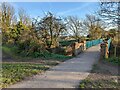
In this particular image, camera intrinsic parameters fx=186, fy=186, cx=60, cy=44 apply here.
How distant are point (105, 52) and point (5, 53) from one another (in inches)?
319

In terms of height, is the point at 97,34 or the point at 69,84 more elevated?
the point at 97,34

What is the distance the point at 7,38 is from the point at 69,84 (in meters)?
17.0

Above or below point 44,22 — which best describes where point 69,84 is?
below

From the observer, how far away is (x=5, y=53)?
1555 centimetres

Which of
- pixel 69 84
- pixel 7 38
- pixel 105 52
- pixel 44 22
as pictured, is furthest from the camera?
pixel 7 38

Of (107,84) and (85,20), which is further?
(85,20)

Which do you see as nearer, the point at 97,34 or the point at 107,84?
the point at 107,84

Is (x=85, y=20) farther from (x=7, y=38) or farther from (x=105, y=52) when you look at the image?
(x=105, y=52)

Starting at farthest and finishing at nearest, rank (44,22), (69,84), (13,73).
A: (44,22)
(13,73)
(69,84)

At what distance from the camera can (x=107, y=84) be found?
671 centimetres

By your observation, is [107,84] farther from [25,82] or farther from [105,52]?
[105,52]

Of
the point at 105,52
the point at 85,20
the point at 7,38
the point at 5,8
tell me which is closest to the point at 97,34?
the point at 85,20

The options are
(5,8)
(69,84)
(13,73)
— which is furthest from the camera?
(5,8)

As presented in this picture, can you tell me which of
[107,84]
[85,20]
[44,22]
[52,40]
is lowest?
[107,84]
